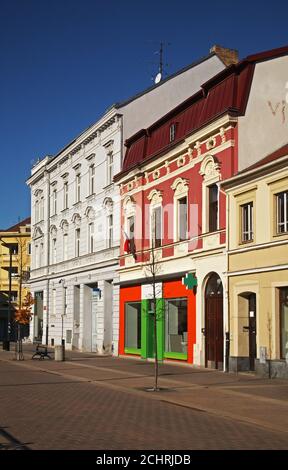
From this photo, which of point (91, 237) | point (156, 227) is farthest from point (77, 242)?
point (156, 227)

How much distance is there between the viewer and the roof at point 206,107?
82.4ft

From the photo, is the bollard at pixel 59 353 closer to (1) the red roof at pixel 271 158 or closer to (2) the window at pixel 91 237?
(2) the window at pixel 91 237

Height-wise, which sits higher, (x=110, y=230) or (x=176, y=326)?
(x=110, y=230)

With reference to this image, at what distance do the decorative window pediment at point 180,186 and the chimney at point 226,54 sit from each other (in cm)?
1013

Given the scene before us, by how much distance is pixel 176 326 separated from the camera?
1157 inches

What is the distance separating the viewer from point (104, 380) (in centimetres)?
2244

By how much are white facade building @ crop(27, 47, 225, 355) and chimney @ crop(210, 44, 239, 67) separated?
37cm

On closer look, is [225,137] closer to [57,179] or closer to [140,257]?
[140,257]

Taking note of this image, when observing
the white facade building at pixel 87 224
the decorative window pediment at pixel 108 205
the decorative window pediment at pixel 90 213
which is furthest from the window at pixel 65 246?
the decorative window pediment at pixel 108 205

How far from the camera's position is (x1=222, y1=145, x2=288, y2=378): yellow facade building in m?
21.6

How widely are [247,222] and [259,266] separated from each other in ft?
6.34

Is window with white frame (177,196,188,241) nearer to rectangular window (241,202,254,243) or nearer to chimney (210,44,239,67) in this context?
rectangular window (241,202,254,243)

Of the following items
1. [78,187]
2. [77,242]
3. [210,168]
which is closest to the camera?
[210,168]

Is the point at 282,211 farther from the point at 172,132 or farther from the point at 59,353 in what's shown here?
the point at 59,353
